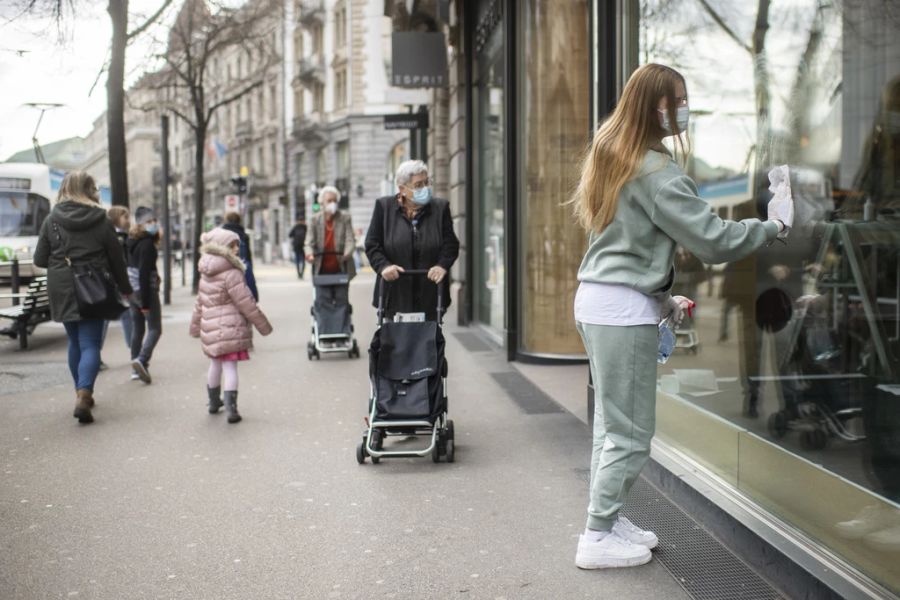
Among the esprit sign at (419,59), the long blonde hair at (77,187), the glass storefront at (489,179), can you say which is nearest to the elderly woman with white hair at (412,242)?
the long blonde hair at (77,187)

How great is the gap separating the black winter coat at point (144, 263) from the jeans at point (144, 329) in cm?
9

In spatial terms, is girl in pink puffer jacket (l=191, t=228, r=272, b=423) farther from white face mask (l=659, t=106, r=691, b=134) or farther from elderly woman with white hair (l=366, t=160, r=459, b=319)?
white face mask (l=659, t=106, r=691, b=134)

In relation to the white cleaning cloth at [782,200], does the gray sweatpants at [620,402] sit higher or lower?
lower

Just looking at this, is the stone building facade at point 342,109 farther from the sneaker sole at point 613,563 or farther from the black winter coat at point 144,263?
the sneaker sole at point 613,563

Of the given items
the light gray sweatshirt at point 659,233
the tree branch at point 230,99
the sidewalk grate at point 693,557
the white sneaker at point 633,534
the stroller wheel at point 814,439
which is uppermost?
the tree branch at point 230,99

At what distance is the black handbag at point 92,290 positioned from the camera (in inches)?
289

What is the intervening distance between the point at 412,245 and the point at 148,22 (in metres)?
13.5

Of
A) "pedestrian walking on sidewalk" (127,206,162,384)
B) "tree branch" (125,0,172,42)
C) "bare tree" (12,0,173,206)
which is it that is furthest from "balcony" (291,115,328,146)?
"pedestrian walking on sidewalk" (127,206,162,384)

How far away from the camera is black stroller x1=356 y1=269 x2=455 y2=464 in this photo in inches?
234

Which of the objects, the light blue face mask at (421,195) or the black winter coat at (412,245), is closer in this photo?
the light blue face mask at (421,195)

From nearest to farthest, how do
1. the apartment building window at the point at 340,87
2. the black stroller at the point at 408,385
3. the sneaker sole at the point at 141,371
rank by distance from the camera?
the black stroller at the point at 408,385 < the sneaker sole at the point at 141,371 < the apartment building window at the point at 340,87

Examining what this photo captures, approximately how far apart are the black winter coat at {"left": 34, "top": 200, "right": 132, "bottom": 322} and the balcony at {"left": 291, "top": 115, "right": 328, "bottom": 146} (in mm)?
46029

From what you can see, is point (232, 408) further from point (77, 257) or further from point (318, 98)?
point (318, 98)

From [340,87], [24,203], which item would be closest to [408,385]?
[24,203]
